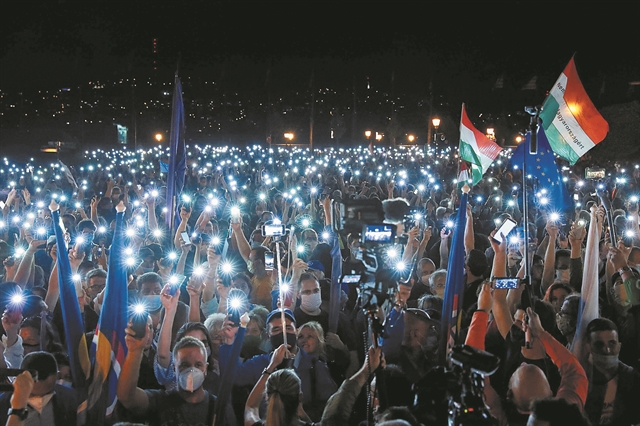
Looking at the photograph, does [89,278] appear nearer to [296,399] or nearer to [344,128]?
[296,399]

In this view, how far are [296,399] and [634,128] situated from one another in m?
32.9

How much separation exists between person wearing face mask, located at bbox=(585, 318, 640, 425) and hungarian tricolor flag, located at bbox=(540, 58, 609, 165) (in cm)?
435

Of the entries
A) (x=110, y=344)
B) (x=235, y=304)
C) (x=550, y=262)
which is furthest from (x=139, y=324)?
(x=550, y=262)

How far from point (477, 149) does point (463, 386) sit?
8662mm

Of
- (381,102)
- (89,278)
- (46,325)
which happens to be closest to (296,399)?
(46,325)

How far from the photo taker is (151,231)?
10.1m

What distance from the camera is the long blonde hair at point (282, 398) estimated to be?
3766 mm

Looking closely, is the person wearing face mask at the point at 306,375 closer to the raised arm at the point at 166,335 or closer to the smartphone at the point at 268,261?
the raised arm at the point at 166,335

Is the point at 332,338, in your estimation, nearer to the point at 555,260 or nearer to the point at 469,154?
the point at 555,260

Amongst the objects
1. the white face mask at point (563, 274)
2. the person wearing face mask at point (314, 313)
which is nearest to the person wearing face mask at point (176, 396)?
the person wearing face mask at point (314, 313)

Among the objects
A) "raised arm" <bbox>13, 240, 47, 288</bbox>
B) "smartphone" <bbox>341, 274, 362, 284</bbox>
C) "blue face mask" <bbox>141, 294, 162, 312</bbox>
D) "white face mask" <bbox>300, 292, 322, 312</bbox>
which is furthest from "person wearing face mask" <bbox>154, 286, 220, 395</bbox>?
"raised arm" <bbox>13, 240, 47, 288</bbox>

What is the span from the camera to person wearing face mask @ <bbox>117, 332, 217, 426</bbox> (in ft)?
14.2

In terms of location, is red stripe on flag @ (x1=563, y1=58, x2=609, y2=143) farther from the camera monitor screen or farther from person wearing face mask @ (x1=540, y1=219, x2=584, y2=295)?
the camera monitor screen

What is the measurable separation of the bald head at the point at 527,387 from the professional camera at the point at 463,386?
120 cm
